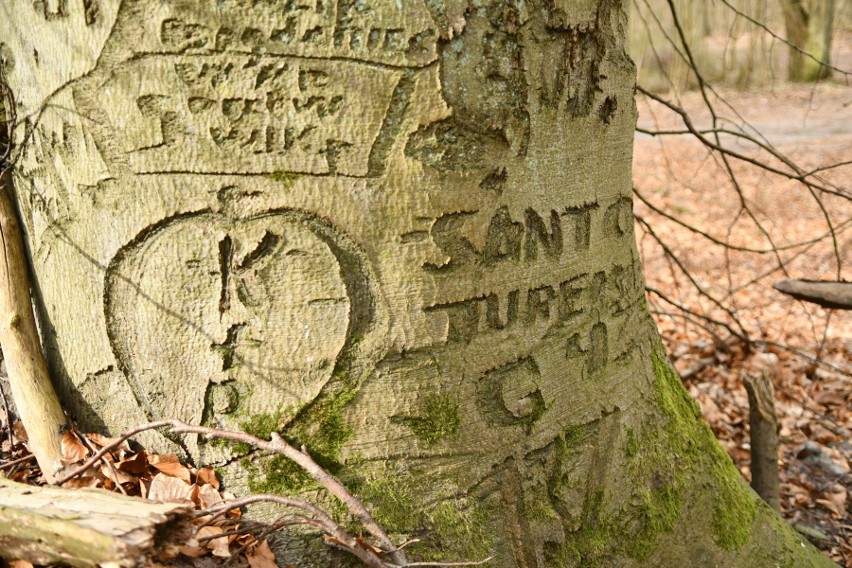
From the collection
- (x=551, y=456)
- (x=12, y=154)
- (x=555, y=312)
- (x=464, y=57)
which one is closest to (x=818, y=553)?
(x=551, y=456)

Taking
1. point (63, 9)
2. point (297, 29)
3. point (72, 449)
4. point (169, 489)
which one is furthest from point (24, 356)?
point (297, 29)

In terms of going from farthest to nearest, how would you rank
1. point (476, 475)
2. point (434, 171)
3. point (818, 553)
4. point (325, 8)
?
point (818, 553) → point (476, 475) → point (434, 171) → point (325, 8)

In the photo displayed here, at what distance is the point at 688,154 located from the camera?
12.4 metres

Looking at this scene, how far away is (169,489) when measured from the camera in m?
1.60

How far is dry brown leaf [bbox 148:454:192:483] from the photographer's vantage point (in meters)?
1.63

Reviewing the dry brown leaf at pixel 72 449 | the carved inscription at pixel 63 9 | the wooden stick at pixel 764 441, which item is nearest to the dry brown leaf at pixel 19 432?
the dry brown leaf at pixel 72 449

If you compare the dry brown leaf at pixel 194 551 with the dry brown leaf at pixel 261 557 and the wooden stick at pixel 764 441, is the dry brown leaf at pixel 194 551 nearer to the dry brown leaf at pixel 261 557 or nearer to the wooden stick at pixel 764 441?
the dry brown leaf at pixel 261 557

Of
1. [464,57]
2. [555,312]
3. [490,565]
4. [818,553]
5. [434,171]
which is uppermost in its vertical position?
[464,57]

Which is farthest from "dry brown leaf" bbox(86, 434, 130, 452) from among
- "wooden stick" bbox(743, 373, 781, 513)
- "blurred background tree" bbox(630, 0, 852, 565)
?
"wooden stick" bbox(743, 373, 781, 513)

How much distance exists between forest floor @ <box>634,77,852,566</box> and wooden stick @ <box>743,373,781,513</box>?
255mm

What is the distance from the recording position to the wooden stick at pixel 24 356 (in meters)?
1.74

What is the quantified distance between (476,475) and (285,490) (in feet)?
1.40

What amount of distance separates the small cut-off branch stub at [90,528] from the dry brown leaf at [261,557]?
8.8 inches

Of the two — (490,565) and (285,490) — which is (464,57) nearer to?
(285,490)
